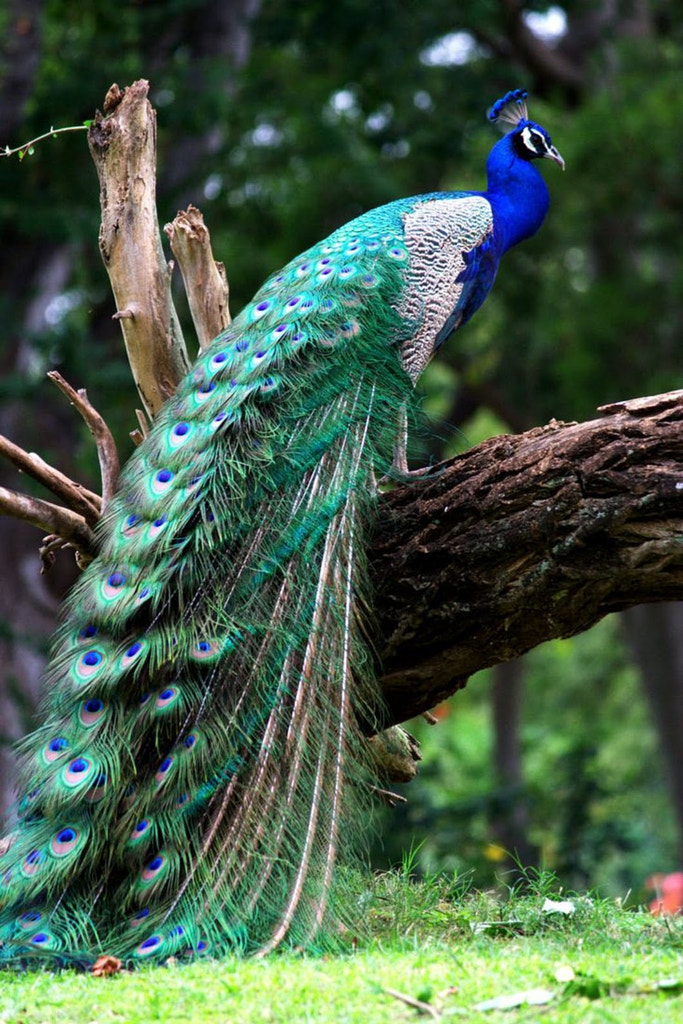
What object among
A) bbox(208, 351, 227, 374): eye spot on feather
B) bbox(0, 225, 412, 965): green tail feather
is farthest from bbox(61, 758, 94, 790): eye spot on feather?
bbox(208, 351, 227, 374): eye spot on feather

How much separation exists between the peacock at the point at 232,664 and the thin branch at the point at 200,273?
1.75ft

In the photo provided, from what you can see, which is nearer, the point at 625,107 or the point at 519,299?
the point at 625,107

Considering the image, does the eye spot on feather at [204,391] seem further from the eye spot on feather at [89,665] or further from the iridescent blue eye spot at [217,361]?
the eye spot on feather at [89,665]

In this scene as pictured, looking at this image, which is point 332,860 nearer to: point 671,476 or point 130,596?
point 130,596

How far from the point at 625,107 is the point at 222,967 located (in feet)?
29.2

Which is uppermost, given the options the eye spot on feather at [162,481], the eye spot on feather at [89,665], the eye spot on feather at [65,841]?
the eye spot on feather at [162,481]

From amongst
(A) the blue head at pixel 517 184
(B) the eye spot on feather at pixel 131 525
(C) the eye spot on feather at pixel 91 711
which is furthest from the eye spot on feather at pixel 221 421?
(A) the blue head at pixel 517 184

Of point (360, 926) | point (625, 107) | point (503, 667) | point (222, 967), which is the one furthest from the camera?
point (503, 667)

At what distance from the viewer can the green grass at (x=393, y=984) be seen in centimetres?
334

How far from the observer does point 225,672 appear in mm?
4402

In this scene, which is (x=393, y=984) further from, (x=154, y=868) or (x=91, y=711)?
Result: (x=91, y=711)

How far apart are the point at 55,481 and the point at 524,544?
1.83 metres

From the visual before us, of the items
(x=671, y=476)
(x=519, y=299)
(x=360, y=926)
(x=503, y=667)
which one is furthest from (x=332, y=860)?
(x=503, y=667)

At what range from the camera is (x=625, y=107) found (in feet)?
35.5
